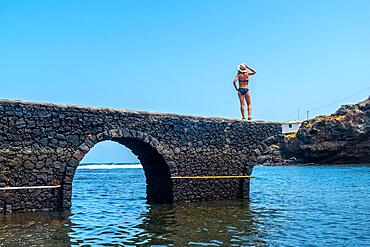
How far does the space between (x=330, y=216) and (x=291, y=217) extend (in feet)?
4.94

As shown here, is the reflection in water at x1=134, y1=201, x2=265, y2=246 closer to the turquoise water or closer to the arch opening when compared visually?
the turquoise water

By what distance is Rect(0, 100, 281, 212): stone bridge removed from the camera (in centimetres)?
1439

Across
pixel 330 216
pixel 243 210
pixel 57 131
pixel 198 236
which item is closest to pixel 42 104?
pixel 57 131

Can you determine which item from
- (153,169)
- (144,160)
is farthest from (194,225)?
(144,160)

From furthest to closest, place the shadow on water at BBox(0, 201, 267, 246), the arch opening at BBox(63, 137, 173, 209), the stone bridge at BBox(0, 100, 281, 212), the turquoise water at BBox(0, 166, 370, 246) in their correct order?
1. the arch opening at BBox(63, 137, 173, 209)
2. the stone bridge at BBox(0, 100, 281, 212)
3. the turquoise water at BBox(0, 166, 370, 246)
4. the shadow on water at BBox(0, 201, 267, 246)

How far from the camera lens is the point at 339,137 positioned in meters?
75.1

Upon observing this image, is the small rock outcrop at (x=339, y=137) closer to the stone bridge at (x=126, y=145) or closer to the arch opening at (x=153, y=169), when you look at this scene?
the stone bridge at (x=126, y=145)

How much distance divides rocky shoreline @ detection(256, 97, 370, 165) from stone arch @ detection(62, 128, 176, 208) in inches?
2382

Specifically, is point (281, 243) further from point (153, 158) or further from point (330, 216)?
point (153, 158)

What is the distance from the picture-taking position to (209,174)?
61.6 ft

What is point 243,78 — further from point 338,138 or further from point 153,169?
point 338,138

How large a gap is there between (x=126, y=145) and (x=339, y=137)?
64.0m

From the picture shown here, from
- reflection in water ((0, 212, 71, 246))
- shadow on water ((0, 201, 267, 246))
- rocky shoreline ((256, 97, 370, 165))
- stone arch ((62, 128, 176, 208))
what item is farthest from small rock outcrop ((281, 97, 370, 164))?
reflection in water ((0, 212, 71, 246))

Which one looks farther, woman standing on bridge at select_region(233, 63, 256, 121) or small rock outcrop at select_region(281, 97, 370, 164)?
small rock outcrop at select_region(281, 97, 370, 164)
